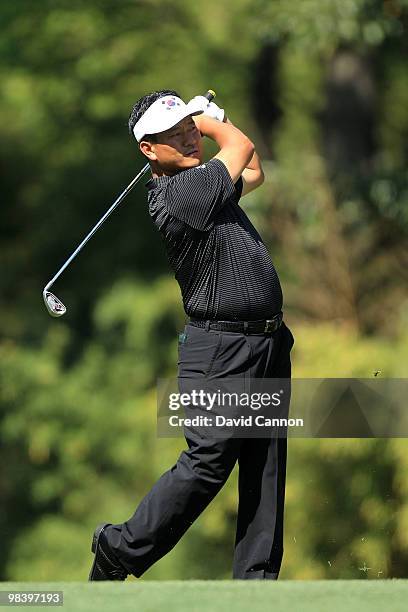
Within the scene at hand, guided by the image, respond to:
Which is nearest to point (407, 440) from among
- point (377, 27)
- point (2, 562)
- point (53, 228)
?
point (377, 27)

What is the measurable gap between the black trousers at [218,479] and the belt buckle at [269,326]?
0.02m

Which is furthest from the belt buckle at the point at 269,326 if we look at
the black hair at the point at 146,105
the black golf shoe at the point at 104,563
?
the black golf shoe at the point at 104,563

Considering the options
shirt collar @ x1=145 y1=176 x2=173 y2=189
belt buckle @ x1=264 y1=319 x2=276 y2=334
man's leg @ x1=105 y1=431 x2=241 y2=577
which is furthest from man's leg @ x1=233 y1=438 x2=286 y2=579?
shirt collar @ x1=145 y1=176 x2=173 y2=189

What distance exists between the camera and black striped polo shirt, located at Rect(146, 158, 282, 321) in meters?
4.39

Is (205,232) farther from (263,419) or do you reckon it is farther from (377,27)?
(377,27)

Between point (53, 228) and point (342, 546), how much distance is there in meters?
7.18

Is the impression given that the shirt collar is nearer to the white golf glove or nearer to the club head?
the white golf glove

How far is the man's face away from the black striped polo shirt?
79 mm

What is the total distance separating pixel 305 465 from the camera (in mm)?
9688

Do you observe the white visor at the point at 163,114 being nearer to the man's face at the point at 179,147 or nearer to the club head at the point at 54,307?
the man's face at the point at 179,147

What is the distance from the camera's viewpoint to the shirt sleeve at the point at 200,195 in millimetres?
4375

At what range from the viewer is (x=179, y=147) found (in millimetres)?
4570

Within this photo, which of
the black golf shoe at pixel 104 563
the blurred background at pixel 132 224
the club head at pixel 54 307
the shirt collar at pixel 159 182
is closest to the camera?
the shirt collar at pixel 159 182

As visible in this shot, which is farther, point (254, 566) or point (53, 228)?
point (53, 228)
